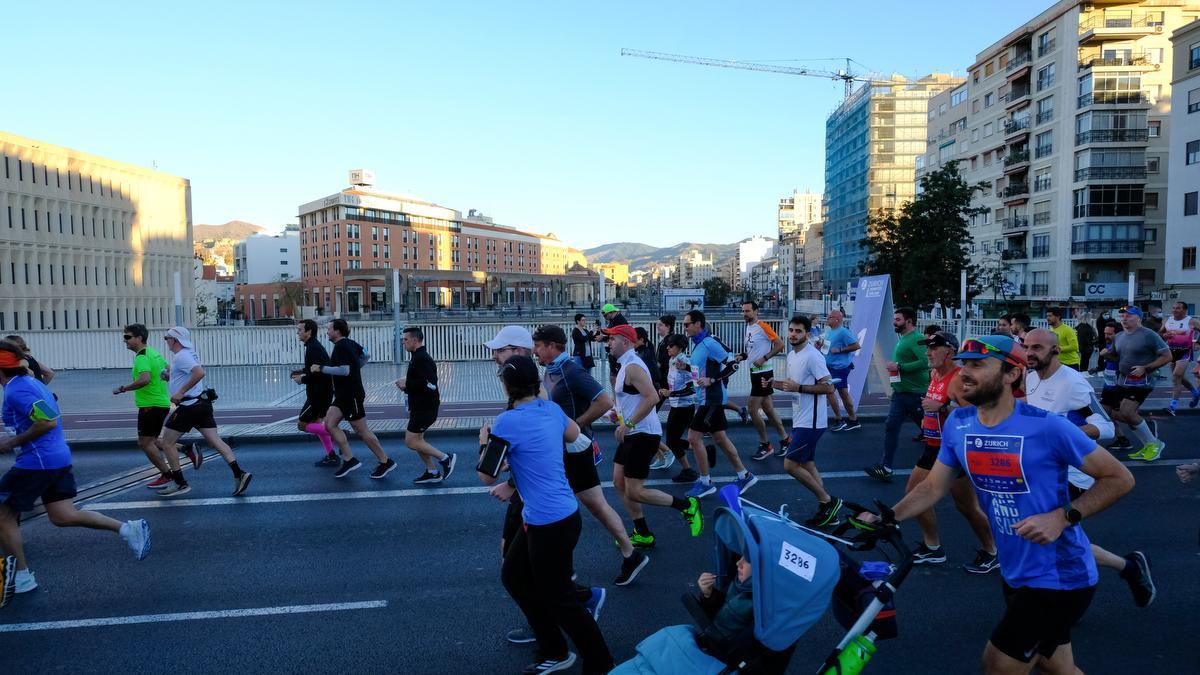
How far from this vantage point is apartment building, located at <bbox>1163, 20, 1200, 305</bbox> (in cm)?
3775

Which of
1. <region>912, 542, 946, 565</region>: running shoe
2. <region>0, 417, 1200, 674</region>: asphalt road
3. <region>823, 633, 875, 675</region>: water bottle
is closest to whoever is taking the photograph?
<region>823, 633, 875, 675</region>: water bottle

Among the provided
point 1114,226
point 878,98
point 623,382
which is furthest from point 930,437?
point 878,98

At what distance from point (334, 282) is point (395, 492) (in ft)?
328

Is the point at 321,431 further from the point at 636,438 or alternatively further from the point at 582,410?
the point at 582,410

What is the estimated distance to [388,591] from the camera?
5.42 meters

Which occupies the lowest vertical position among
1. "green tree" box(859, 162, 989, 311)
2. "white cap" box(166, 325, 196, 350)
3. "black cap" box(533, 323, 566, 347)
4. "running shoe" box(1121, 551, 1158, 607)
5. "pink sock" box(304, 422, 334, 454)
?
"pink sock" box(304, 422, 334, 454)

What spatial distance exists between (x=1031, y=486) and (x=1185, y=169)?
46.3 m

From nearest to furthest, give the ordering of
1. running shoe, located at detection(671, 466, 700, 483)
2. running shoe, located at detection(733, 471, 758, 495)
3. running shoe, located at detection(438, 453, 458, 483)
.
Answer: running shoe, located at detection(733, 471, 758, 495), running shoe, located at detection(671, 466, 700, 483), running shoe, located at detection(438, 453, 458, 483)

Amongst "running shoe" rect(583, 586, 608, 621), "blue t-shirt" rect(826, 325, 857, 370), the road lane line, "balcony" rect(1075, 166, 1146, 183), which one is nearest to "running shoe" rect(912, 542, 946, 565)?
"running shoe" rect(583, 586, 608, 621)

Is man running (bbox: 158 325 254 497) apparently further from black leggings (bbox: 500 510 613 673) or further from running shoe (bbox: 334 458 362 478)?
black leggings (bbox: 500 510 613 673)

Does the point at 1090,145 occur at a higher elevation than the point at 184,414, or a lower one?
higher

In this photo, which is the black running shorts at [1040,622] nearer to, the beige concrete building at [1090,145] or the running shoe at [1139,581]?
the running shoe at [1139,581]

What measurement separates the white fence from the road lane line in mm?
19173

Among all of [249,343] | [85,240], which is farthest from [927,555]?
[85,240]
